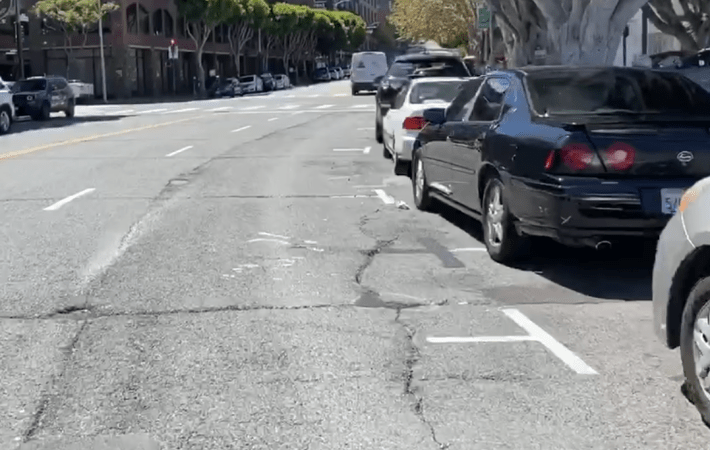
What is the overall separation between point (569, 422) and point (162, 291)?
3792 millimetres

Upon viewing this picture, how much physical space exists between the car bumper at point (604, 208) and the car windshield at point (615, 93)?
2.93 feet

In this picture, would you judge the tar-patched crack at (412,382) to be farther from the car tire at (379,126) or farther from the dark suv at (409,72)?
the car tire at (379,126)

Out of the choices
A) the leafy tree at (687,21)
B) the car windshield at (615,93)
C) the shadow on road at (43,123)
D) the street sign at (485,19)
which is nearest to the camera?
the car windshield at (615,93)

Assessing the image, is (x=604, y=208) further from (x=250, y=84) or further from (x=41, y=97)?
(x=250, y=84)

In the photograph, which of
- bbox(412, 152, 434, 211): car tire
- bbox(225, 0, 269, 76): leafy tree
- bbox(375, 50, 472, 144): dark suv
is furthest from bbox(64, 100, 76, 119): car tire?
bbox(225, 0, 269, 76): leafy tree

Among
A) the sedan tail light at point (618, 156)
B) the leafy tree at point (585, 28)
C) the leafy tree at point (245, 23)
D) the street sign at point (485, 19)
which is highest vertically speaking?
the leafy tree at point (245, 23)

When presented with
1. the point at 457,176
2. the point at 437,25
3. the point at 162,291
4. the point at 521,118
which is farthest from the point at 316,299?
the point at 437,25

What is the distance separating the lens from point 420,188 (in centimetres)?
1210

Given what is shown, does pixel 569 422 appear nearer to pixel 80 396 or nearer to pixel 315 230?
pixel 80 396

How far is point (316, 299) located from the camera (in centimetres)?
759

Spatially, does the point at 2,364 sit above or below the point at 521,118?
below

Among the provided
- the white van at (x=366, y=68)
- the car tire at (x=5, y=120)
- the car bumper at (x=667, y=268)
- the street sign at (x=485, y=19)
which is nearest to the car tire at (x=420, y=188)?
the car bumper at (x=667, y=268)

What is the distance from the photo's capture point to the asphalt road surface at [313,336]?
4871 mm

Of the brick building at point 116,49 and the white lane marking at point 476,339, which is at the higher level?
the brick building at point 116,49
